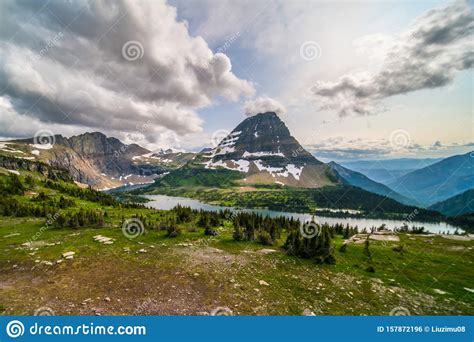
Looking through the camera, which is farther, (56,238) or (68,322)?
(56,238)

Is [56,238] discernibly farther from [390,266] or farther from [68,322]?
[390,266]

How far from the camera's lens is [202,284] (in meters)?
14.6

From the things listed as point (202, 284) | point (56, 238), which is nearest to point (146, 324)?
point (202, 284)

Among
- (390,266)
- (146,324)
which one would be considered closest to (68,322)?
(146,324)

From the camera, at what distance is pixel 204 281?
1505 centimetres

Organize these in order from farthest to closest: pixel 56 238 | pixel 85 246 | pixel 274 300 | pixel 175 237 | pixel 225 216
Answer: pixel 225 216
pixel 175 237
pixel 56 238
pixel 85 246
pixel 274 300

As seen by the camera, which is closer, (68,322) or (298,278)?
(68,322)

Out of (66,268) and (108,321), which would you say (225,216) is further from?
(108,321)

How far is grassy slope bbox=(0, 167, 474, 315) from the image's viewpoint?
1220 cm

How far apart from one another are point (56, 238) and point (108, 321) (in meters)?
20.6

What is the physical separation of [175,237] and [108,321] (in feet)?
58.6

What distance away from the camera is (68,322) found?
1031 centimetres

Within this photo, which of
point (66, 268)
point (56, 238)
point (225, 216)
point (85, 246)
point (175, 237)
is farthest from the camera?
point (225, 216)

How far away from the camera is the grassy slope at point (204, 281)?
1220 centimetres
